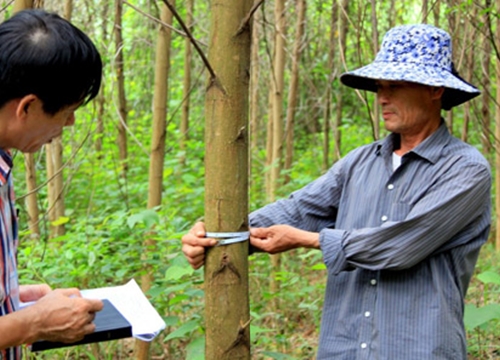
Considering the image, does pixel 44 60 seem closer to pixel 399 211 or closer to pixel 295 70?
pixel 399 211

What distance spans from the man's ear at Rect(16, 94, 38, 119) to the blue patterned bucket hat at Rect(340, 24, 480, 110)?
1.14 metres

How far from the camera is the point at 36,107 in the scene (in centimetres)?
155

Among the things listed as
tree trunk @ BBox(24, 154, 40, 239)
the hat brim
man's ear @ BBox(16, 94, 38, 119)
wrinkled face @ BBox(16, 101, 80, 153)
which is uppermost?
the hat brim

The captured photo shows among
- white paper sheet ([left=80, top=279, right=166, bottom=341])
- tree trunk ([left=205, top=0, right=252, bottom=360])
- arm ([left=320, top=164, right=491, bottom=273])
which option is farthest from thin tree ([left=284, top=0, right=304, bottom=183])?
white paper sheet ([left=80, top=279, right=166, bottom=341])

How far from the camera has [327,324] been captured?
2.36m

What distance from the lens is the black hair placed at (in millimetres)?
1492

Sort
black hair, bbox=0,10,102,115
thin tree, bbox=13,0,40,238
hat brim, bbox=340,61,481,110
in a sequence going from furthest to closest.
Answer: thin tree, bbox=13,0,40,238 → hat brim, bbox=340,61,481,110 → black hair, bbox=0,10,102,115

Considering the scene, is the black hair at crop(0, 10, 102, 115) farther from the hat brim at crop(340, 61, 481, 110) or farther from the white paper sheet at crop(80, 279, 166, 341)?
the hat brim at crop(340, 61, 481, 110)

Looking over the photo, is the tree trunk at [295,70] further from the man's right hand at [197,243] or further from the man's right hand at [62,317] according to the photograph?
the man's right hand at [62,317]

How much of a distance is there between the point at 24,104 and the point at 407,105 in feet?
4.29

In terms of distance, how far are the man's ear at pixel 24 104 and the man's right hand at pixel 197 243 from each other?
26.2 inches

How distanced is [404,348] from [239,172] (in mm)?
798

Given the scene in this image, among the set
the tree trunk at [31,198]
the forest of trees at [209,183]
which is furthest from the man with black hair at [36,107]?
the tree trunk at [31,198]

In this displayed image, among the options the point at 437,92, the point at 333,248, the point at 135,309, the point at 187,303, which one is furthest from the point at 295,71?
the point at 135,309
